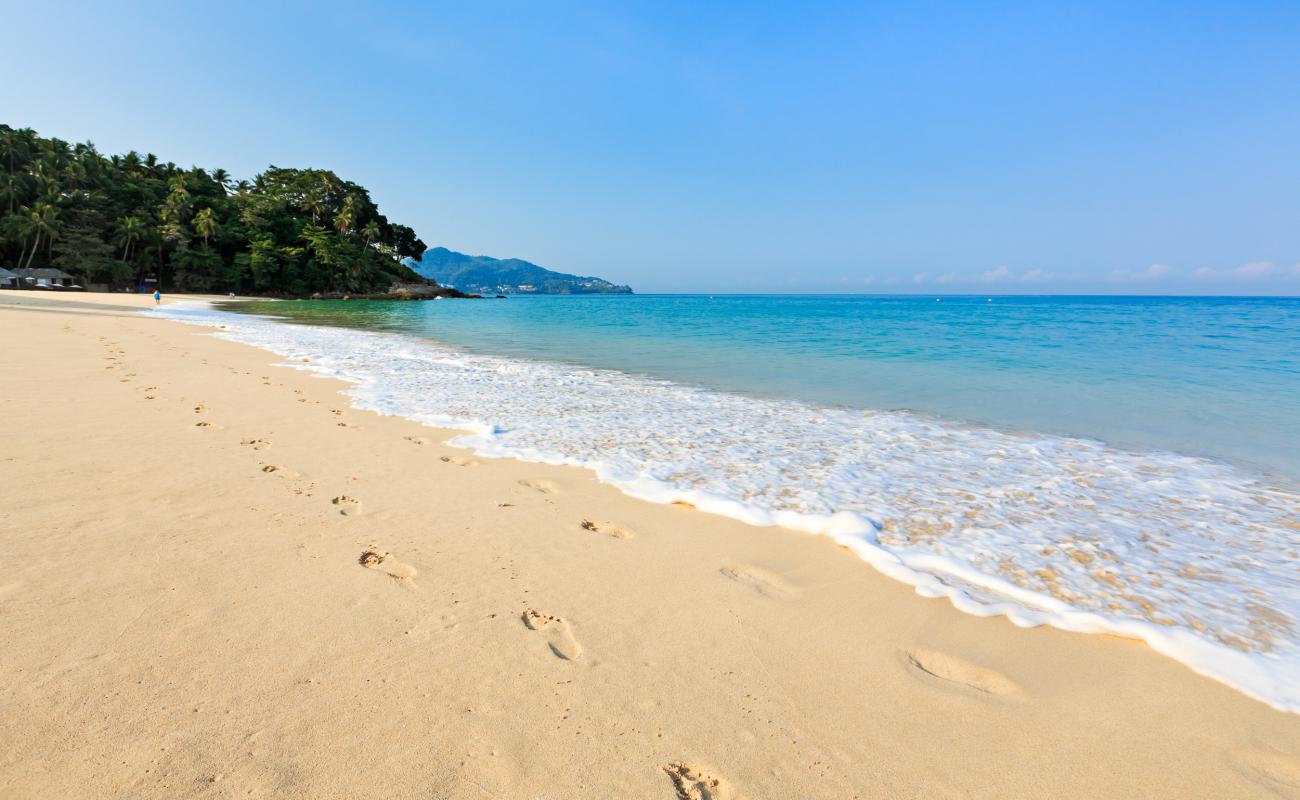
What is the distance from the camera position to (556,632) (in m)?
2.68

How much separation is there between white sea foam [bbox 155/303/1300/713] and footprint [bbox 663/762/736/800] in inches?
78.2


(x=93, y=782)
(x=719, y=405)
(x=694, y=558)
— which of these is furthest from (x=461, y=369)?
(x=93, y=782)

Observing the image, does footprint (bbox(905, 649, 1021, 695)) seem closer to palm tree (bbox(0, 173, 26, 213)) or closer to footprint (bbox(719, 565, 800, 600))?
footprint (bbox(719, 565, 800, 600))

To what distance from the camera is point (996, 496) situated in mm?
4914

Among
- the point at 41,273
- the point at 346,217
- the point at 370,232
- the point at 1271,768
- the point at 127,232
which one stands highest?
the point at 346,217

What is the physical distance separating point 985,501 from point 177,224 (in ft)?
256

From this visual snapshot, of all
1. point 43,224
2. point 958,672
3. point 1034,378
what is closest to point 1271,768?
point 958,672

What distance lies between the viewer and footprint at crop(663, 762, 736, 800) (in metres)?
1.81

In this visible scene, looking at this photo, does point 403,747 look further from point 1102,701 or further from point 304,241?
point 304,241

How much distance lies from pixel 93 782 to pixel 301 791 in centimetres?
61

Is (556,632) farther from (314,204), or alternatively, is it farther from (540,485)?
(314,204)

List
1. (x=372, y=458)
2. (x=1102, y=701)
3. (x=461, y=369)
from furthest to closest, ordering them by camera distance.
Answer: (x=461, y=369) < (x=372, y=458) < (x=1102, y=701)

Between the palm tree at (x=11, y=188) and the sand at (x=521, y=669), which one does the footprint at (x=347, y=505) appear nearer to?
the sand at (x=521, y=669)

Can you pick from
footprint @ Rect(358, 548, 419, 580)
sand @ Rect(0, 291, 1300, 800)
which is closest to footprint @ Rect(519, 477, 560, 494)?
sand @ Rect(0, 291, 1300, 800)
